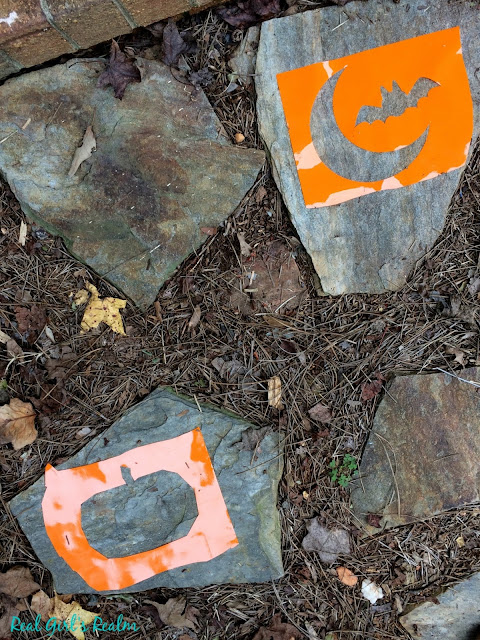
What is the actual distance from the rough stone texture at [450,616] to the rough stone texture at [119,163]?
2238mm

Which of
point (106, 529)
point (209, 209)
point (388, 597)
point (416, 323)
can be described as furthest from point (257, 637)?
point (209, 209)

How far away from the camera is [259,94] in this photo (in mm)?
2229

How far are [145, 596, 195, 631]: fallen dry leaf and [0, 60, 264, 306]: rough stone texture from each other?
66.3 inches

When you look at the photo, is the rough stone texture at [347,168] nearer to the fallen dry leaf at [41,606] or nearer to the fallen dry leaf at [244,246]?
the fallen dry leaf at [244,246]

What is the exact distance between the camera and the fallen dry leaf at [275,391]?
2.28 metres

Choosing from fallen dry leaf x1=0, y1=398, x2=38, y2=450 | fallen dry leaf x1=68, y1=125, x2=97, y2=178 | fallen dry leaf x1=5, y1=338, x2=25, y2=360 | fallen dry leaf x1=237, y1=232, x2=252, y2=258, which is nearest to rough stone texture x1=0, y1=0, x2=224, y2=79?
fallen dry leaf x1=68, y1=125, x2=97, y2=178

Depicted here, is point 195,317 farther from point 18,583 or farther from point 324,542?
point 18,583

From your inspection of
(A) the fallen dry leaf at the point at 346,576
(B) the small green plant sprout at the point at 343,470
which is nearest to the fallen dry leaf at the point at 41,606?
(A) the fallen dry leaf at the point at 346,576

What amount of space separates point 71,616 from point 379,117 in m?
2.97

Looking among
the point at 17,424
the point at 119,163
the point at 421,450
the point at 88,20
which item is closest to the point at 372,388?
the point at 421,450

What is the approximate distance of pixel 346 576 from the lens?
233 centimetres

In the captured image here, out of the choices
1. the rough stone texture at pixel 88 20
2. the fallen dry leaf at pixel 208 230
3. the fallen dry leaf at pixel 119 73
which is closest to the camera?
the rough stone texture at pixel 88 20

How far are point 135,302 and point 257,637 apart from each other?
181cm

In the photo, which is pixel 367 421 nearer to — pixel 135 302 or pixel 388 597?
pixel 388 597
